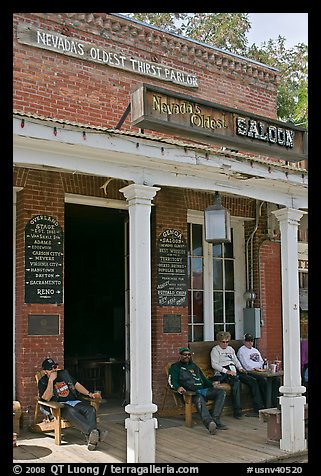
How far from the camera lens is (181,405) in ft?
28.0

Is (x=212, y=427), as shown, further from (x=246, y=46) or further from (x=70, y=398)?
(x=246, y=46)

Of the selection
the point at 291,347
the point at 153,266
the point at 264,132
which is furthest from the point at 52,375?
the point at 264,132

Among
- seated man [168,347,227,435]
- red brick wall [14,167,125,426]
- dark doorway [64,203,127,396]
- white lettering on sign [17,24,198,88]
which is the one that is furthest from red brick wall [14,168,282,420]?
dark doorway [64,203,127,396]

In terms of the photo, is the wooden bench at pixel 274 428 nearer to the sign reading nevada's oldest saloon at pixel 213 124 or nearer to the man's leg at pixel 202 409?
the man's leg at pixel 202 409

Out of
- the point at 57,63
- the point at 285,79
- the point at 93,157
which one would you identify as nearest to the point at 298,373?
the point at 93,157

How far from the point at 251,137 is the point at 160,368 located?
3.59m

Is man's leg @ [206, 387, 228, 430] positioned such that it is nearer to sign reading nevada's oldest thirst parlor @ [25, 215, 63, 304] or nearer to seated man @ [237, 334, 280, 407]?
seated man @ [237, 334, 280, 407]

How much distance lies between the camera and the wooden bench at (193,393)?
8.30 metres

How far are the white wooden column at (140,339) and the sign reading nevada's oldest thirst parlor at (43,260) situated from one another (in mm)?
2026

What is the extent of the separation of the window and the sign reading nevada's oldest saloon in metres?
2.39

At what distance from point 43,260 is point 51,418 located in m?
1.98

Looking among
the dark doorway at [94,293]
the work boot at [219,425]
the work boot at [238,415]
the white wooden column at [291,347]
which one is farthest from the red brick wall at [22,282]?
the dark doorway at [94,293]

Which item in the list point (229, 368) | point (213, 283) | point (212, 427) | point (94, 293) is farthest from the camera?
point (94, 293)

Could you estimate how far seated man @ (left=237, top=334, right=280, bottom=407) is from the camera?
30.7ft
